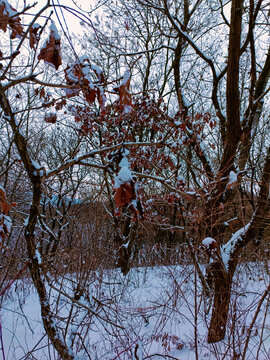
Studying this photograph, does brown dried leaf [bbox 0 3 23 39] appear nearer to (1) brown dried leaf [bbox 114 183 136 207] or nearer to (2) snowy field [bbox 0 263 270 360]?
(1) brown dried leaf [bbox 114 183 136 207]

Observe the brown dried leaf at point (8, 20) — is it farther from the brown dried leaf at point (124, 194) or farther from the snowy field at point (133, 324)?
the snowy field at point (133, 324)

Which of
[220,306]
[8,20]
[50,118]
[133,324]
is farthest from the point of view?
[133,324]

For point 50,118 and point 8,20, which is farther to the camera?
point 50,118

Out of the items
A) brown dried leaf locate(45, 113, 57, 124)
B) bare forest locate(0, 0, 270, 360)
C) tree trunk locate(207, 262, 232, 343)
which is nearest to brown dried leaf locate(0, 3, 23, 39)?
bare forest locate(0, 0, 270, 360)

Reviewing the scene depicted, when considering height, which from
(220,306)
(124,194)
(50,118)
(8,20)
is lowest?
(220,306)

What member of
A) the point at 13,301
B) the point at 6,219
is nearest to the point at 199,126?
the point at 6,219

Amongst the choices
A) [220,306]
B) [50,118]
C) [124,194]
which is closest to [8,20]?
[124,194]

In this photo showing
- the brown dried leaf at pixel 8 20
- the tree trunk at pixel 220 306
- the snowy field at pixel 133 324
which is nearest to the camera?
the brown dried leaf at pixel 8 20

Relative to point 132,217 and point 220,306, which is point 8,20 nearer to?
point 132,217

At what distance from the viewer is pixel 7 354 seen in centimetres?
356

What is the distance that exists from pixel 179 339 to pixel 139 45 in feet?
26.9

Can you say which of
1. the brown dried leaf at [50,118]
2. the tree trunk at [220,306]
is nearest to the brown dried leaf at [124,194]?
the brown dried leaf at [50,118]

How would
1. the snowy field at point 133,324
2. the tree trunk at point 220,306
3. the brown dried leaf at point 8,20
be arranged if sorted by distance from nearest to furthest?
the brown dried leaf at point 8,20
the snowy field at point 133,324
the tree trunk at point 220,306

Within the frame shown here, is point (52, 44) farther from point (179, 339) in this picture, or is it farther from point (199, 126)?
point (199, 126)
